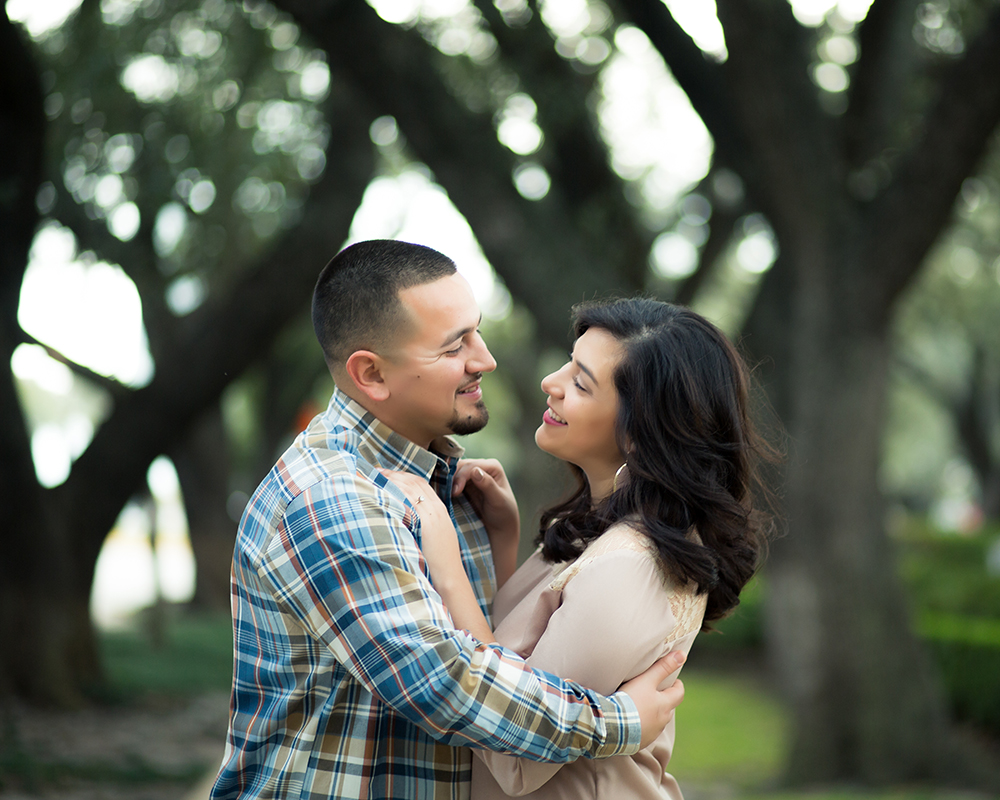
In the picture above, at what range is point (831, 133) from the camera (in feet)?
22.7

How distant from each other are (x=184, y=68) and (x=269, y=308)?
2719 millimetres

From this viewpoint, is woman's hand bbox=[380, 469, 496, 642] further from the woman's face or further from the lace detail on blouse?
the woman's face

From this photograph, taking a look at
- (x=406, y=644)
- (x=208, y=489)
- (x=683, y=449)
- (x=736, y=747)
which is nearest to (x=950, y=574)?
(x=736, y=747)

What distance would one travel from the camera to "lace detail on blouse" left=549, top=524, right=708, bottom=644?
7.72 ft

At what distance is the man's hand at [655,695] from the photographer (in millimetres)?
2211

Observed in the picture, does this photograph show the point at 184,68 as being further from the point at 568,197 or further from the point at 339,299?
the point at 339,299

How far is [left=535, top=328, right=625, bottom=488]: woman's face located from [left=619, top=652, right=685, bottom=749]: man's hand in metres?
0.58

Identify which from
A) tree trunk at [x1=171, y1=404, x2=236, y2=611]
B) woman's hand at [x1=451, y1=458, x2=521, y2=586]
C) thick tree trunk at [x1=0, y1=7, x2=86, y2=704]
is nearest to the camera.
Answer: woman's hand at [x1=451, y1=458, x2=521, y2=586]

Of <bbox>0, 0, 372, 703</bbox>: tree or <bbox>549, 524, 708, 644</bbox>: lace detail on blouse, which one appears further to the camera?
<bbox>0, 0, 372, 703</bbox>: tree

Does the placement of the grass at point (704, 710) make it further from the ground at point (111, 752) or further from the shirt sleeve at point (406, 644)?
the shirt sleeve at point (406, 644)

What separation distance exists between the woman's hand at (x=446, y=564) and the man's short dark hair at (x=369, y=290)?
1.28ft

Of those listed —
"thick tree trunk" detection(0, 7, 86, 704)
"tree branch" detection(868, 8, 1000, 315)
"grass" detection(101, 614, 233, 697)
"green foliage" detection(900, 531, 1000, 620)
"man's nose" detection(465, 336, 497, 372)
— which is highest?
"tree branch" detection(868, 8, 1000, 315)

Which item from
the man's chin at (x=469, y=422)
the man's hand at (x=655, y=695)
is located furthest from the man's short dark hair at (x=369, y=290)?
the man's hand at (x=655, y=695)

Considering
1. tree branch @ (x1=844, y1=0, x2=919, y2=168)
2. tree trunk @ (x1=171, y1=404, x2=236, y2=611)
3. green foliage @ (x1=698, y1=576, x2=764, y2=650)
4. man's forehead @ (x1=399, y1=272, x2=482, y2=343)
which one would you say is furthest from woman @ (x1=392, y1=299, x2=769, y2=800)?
tree trunk @ (x1=171, y1=404, x2=236, y2=611)
